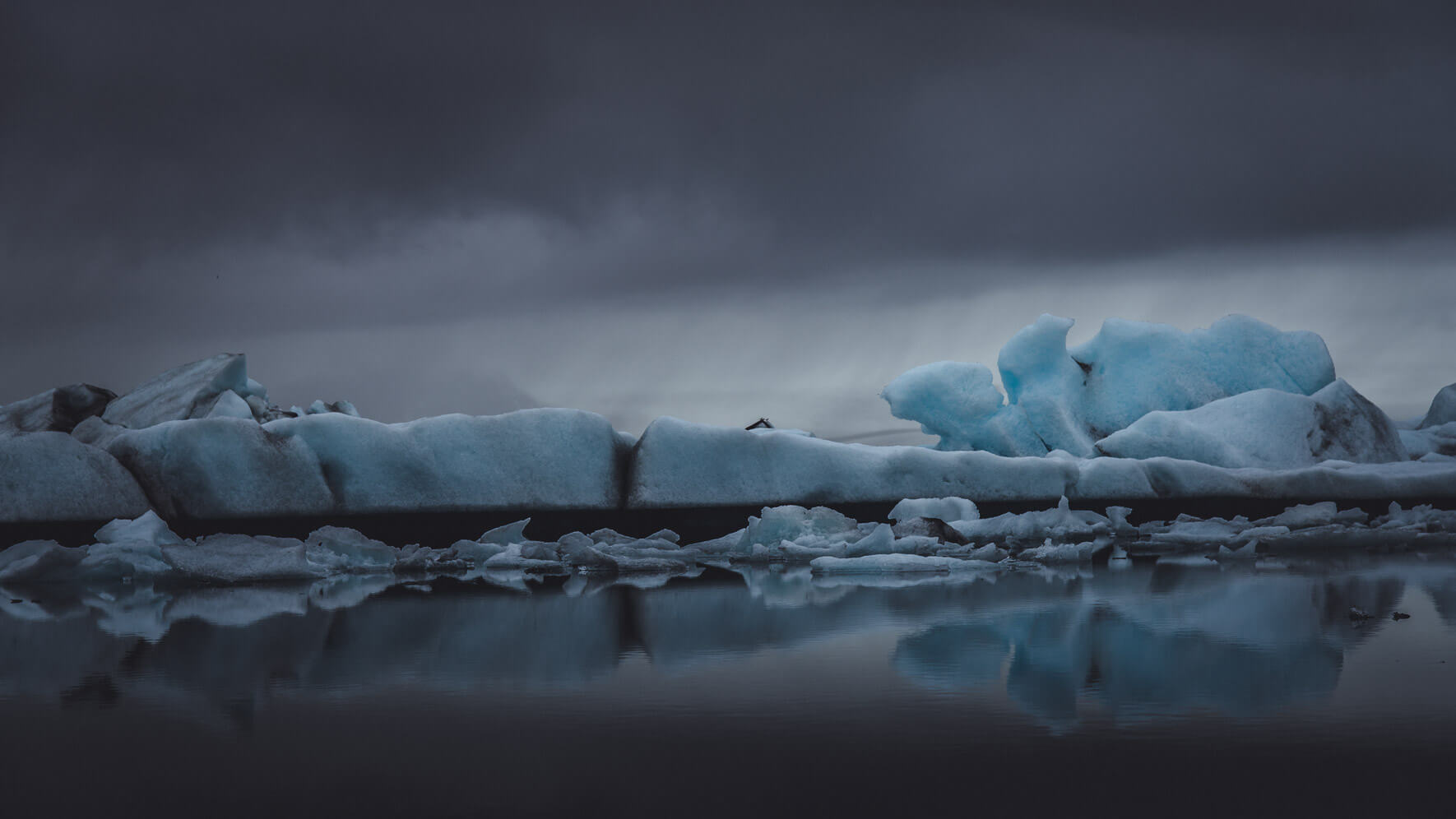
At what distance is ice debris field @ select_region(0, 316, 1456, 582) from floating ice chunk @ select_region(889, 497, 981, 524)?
0.02 metres

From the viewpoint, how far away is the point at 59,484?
6.89 meters

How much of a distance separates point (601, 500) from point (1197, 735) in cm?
652

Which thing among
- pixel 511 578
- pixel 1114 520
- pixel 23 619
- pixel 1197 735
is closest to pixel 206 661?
pixel 23 619

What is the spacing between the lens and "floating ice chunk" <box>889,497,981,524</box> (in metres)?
7.95

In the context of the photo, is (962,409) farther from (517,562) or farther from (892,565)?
(517,562)

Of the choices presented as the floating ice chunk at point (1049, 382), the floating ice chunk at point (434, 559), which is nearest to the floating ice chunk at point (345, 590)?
the floating ice chunk at point (434, 559)

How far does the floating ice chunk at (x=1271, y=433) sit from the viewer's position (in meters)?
10.4

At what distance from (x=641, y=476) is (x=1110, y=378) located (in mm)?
6692

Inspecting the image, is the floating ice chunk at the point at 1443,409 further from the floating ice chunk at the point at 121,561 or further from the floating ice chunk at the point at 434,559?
the floating ice chunk at the point at 121,561

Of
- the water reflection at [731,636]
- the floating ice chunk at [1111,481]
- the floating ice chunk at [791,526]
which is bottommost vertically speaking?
the water reflection at [731,636]

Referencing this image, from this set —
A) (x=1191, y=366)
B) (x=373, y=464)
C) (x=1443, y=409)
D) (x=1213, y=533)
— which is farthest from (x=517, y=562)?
(x=1443, y=409)

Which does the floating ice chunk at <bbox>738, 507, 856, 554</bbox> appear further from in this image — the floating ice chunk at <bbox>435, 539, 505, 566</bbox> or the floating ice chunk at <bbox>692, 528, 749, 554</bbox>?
the floating ice chunk at <bbox>435, 539, 505, 566</bbox>

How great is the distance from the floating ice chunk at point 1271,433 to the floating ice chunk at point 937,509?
3.10 meters

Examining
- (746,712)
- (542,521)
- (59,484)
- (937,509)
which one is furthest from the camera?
(937,509)
